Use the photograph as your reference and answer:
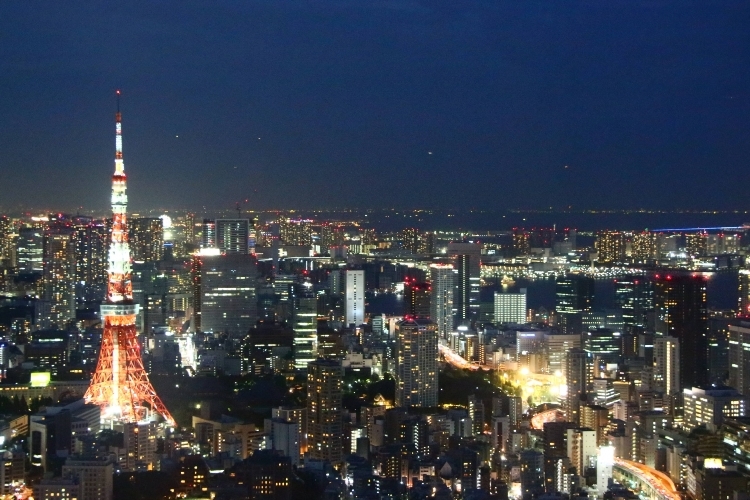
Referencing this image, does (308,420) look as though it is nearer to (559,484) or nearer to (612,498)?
(559,484)

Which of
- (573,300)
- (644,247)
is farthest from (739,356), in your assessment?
(573,300)

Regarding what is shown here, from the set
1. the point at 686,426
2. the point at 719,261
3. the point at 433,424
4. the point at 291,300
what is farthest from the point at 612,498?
the point at 291,300

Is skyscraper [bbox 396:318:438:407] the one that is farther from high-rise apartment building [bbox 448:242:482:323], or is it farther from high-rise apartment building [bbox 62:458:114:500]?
high-rise apartment building [bbox 62:458:114:500]

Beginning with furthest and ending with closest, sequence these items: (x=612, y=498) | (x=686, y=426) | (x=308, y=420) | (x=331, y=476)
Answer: (x=308, y=420) < (x=686, y=426) < (x=331, y=476) < (x=612, y=498)

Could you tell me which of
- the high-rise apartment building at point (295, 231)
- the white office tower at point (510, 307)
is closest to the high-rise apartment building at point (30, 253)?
the high-rise apartment building at point (295, 231)

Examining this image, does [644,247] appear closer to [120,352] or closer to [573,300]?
[573,300]

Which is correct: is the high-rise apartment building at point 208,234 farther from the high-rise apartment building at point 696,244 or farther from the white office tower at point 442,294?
the high-rise apartment building at point 696,244
